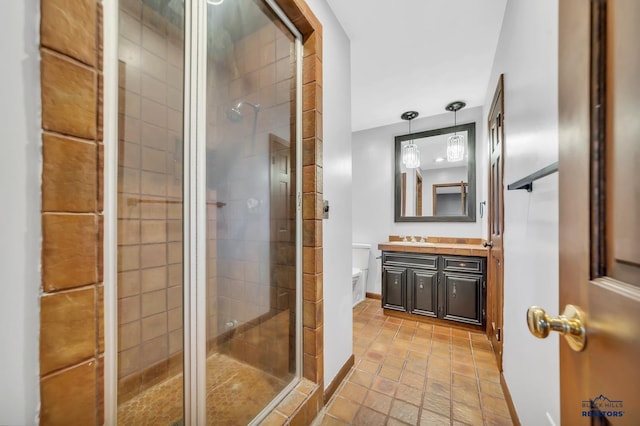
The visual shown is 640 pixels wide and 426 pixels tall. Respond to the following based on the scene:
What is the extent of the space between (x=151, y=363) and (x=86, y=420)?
71 cm

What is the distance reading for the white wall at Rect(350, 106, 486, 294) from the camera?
3062mm

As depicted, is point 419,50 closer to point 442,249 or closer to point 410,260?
point 442,249

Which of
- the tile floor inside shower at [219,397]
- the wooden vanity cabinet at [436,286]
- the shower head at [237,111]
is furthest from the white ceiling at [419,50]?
the tile floor inside shower at [219,397]

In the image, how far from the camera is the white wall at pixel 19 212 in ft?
1.41

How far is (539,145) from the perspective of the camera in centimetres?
97

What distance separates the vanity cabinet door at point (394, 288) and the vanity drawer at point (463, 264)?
0.43 metres

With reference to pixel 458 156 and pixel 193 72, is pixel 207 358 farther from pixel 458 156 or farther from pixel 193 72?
pixel 458 156

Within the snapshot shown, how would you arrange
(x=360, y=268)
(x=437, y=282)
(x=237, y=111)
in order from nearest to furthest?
(x=237, y=111), (x=437, y=282), (x=360, y=268)

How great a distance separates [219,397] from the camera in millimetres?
1187

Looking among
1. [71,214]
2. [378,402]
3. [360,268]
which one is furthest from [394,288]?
[71,214]

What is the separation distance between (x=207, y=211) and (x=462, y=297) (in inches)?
99.2

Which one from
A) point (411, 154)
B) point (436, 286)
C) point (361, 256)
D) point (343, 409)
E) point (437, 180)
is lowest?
point (343, 409)

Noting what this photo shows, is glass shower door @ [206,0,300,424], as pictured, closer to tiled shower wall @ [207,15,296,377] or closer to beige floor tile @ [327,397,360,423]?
tiled shower wall @ [207,15,296,377]
